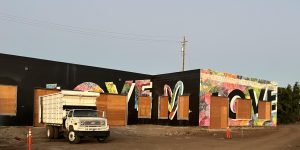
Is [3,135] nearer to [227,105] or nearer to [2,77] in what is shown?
[2,77]

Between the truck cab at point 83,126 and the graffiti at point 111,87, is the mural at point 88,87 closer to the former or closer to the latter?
the graffiti at point 111,87

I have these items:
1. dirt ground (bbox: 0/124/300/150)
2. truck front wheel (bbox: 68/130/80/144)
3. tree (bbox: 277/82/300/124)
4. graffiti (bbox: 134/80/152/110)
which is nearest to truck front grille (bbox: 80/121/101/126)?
truck front wheel (bbox: 68/130/80/144)

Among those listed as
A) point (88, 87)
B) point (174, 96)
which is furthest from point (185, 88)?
point (88, 87)

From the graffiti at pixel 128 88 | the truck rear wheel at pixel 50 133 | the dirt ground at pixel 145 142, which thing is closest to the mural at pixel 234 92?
the dirt ground at pixel 145 142

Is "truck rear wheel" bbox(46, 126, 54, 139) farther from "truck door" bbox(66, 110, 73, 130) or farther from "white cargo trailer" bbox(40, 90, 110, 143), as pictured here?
Answer: "truck door" bbox(66, 110, 73, 130)

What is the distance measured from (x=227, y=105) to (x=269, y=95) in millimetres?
8551

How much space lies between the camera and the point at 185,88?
39062 millimetres

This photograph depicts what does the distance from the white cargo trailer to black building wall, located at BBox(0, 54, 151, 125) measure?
17.8 ft

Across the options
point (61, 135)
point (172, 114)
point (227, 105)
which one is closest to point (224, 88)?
point (227, 105)

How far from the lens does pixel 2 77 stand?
31.3 m

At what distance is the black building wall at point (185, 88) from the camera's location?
3778 centimetres

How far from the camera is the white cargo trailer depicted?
22.7 metres

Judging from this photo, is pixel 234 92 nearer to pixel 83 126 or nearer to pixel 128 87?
pixel 128 87

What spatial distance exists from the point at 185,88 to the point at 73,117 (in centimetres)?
1760
